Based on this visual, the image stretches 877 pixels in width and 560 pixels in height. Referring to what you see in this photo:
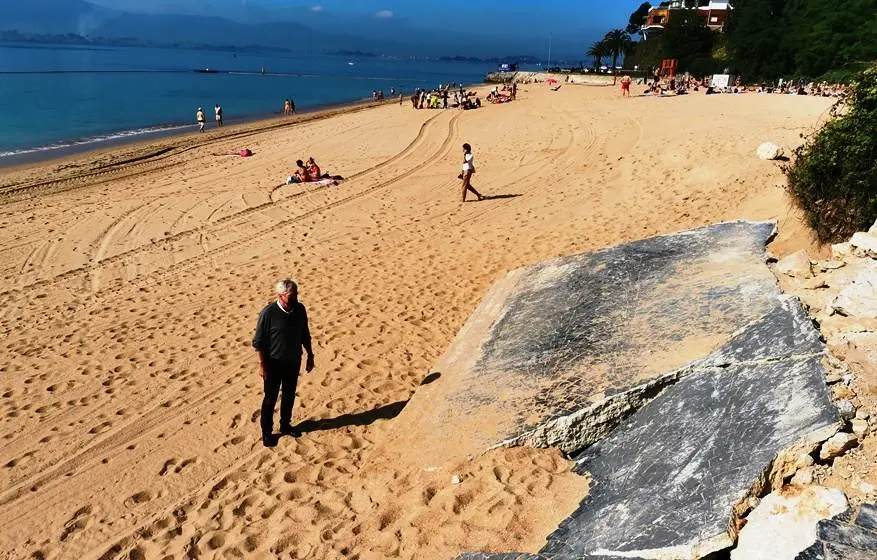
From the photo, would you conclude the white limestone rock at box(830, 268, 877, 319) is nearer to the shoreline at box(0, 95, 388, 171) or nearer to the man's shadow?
the man's shadow

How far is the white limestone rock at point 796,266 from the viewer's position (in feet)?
17.7

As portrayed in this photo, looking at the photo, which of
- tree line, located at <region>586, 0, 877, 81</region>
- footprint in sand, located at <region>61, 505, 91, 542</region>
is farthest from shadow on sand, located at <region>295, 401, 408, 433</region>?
tree line, located at <region>586, 0, 877, 81</region>

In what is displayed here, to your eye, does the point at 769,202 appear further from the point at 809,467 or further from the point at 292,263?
the point at 292,263

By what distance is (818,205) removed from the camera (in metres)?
7.30

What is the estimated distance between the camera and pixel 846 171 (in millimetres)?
6949

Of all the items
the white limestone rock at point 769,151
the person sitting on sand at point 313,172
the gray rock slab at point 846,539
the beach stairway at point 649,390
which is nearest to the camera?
the gray rock slab at point 846,539

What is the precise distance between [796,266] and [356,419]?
476 centimetres

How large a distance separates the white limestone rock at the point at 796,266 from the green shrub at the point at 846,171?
5.59 ft

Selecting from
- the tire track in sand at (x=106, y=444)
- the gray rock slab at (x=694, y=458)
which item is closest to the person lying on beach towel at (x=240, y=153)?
the tire track in sand at (x=106, y=444)

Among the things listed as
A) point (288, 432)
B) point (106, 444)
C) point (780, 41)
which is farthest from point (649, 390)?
point (780, 41)

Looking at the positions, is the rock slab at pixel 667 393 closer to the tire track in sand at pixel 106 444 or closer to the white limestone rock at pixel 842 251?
the white limestone rock at pixel 842 251

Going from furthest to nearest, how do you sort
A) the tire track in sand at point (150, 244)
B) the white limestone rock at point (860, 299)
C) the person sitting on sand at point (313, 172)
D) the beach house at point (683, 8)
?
1. the beach house at point (683, 8)
2. the person sitting on sand at point (313, 172)
3. the tire track in sand at point (150, 244)
4. the white limestone rock at point (860, 299)

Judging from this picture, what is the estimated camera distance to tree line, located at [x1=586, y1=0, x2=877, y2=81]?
4081 cm

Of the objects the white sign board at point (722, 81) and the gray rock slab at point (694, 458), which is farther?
the white sign board at point (722, 81)
